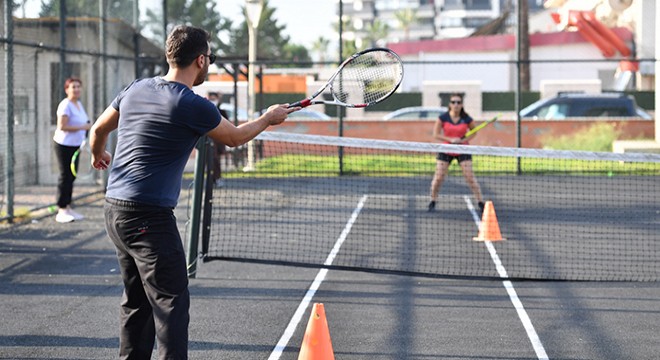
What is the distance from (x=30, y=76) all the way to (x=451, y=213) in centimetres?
654

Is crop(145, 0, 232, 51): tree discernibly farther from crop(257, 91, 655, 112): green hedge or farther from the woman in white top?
the woman in white top

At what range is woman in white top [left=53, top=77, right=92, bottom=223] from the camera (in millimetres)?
12375

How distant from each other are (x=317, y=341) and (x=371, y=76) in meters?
2.37

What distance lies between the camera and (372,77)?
24.0ft

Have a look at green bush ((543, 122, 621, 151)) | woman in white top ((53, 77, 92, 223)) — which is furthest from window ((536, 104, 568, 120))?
woman in white top ((53, 77, 92, 223))

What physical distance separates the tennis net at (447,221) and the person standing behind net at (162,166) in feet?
14.1

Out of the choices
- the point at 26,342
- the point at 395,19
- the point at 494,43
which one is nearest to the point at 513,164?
the point at 26,342

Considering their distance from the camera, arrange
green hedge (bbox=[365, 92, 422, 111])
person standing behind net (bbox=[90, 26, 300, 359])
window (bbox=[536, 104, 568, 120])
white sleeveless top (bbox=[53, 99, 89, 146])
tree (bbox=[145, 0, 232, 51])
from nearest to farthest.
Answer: person standing behind net (bbox=[90, 26, 300, 359]), white sleeveless top (bbox=[53, 99, 89, 146]), window (bbox=[536, 104, 568, 120]), green hedge (bbox=[365, 92, 422, 111]), tree (bbox=[145, 0, 232, 51])

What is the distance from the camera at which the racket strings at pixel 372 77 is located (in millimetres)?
6816

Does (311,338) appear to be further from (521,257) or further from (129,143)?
(521,257)

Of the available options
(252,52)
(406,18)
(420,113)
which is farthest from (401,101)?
(406,18)

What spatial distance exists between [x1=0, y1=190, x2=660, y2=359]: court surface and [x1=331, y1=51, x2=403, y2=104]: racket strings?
164 cm

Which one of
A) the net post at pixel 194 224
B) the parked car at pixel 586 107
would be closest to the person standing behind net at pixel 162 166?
the net post at pixel 194 224

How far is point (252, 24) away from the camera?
858 inches
